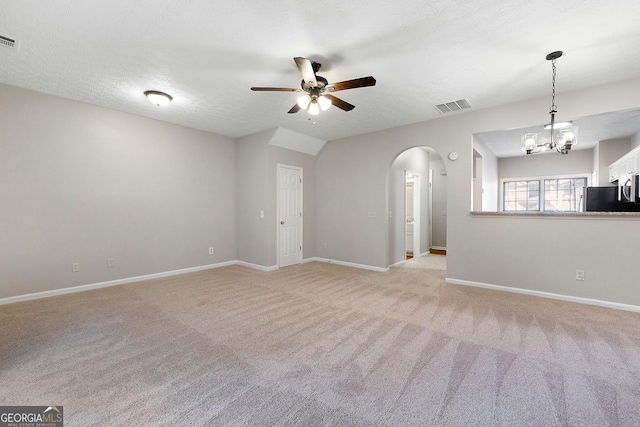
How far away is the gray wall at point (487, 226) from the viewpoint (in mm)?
3402

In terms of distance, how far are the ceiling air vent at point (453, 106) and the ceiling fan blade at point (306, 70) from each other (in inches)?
89.4

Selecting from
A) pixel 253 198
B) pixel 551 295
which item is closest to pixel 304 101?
pixel 253 198

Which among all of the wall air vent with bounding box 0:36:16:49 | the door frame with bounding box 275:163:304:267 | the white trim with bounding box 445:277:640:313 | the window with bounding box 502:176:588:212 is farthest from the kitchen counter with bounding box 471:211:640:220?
the wall air vent with bounding box 0:36:16:49

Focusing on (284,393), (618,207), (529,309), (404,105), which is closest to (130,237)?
(284,393)

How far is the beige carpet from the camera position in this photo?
1669mm

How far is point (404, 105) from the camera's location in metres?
4.07

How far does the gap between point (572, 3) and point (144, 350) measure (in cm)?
450

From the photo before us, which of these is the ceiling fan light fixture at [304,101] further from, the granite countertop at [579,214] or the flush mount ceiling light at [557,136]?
the granite countertop at [579,214]

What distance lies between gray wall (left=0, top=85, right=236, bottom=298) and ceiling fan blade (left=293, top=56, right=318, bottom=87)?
11.4 feet

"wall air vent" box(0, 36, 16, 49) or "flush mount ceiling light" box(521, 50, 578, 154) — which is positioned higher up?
"wall air vent" box(0, 36, 16, 49)

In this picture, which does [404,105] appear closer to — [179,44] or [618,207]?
[179,44]

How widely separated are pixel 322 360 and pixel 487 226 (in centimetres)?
343

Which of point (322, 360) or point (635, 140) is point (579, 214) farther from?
point (322, 360)

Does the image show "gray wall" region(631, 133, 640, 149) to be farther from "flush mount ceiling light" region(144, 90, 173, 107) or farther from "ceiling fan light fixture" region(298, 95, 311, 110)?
"flush mount ceiling light" region(144, 90, 173, 107)
